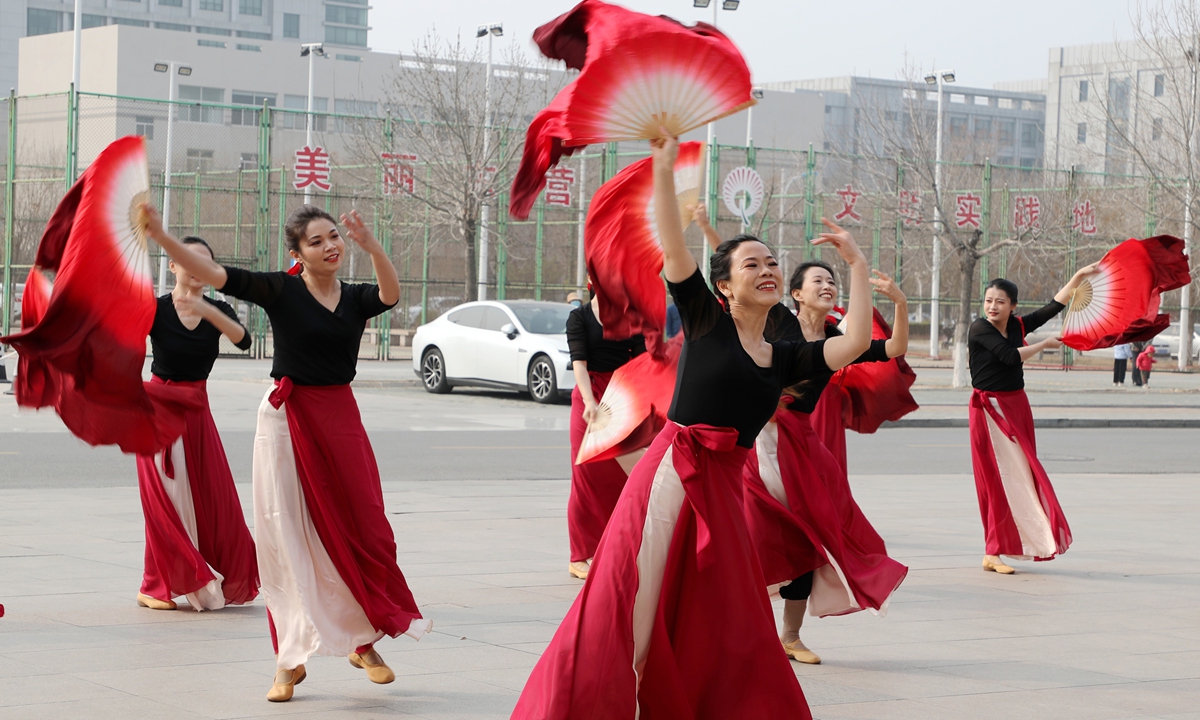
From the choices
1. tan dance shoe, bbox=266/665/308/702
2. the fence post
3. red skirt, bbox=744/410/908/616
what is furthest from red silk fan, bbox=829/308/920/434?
the fence post

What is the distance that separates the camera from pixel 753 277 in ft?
15.5

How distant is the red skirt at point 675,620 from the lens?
4371 millimetres

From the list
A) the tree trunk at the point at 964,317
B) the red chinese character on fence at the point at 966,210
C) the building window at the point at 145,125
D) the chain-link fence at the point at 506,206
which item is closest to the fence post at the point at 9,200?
the chain-link fence at the point at 506,206

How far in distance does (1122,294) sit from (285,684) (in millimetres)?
6282

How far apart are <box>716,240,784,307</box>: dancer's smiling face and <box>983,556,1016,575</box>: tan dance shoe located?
4887 mm

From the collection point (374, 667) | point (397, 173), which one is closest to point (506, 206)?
point (397, 173)

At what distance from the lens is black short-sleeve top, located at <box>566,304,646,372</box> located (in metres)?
8.85

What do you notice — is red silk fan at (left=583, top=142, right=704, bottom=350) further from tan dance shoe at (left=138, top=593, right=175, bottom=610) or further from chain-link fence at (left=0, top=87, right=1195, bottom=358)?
chain-link fence at (left=0, top=87, right=1195, bottom=358)

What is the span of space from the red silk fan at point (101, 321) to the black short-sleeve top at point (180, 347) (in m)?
1.99

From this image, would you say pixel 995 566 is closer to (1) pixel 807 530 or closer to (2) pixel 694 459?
(1) pixel 807 530

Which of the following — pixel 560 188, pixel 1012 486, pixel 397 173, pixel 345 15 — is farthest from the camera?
pixel 345 15

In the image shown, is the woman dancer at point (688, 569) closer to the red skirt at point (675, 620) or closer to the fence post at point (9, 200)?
the red skirt at point (675, 620)

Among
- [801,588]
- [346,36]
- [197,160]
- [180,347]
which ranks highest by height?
[346,36]

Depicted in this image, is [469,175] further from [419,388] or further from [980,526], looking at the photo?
[980,526]
